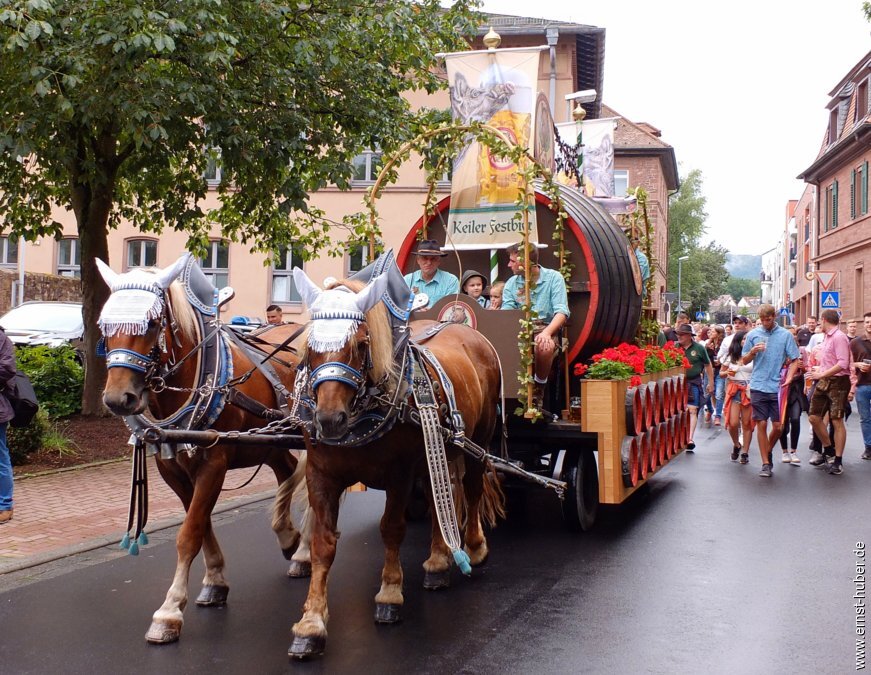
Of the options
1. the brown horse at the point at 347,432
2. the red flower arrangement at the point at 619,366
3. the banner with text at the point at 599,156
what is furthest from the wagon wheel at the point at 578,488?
the banner with text at the point at 599,156

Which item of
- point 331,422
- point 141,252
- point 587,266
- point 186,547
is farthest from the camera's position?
point 141,252

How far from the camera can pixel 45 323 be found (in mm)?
14711

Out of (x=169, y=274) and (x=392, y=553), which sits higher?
(x=169, y=274)

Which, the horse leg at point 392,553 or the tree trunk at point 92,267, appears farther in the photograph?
the tree trunk at point 92,267

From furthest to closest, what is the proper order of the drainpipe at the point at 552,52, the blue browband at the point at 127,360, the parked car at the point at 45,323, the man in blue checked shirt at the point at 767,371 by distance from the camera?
the drainpipe at the point at 552,52
the parked car at the point at 45,323
the man in blue checked shirt at the point at 767,371
the blue browband at the point at 127,360

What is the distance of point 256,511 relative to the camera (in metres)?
8.04

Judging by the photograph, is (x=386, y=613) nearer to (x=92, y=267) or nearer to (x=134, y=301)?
(x=134, y=301)

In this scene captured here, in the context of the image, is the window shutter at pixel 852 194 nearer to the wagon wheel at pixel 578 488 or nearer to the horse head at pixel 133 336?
the wagon wheel at pixel 578 488

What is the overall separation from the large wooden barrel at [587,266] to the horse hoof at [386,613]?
10.4 ft

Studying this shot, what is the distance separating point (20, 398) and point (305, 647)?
4.04 metres

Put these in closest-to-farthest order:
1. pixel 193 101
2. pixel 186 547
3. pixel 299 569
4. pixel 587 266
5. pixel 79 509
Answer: pixel 186 547 → pixel 299 569 → pixel 587 266 → pixel 79 509 → pixel 193 101

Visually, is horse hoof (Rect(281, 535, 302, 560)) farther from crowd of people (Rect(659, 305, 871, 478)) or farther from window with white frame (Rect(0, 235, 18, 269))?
window with white frame (Rect(0, 235, 18, 269))

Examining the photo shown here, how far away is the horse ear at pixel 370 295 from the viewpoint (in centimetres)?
414

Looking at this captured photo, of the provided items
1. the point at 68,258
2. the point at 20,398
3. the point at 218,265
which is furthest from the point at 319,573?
the point at 68,258
